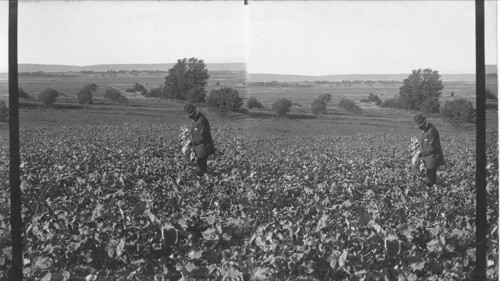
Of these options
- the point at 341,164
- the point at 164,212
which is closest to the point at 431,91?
the point at 341,164

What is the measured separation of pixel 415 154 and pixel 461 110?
509mm

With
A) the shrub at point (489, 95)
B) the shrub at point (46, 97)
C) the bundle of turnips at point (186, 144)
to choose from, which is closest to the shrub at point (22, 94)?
the shrub at point (46, 97)

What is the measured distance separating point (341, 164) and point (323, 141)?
242 millimetres

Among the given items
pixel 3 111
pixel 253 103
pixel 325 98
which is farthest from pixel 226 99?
pixel 3 111

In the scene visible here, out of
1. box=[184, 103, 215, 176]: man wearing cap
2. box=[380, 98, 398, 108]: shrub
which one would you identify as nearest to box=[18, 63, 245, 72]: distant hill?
box=[184, 103, 215, 176]: man wearing cap

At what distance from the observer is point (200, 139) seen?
17.9 ft

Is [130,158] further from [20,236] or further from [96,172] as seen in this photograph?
[20,236]

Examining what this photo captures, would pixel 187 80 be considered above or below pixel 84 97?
above

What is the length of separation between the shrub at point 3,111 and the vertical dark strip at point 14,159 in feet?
1.08

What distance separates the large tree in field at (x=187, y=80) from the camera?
5.34 metres

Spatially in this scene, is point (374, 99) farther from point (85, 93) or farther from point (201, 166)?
point (85, 93)

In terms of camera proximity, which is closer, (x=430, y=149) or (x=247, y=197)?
(x=247, y=197)

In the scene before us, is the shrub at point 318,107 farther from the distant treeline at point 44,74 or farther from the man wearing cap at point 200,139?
the distant treeline at point 44,74

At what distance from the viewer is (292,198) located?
5.44m
